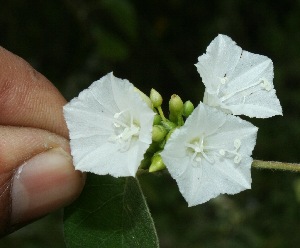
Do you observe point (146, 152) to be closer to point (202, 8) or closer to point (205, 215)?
point (205, 215)

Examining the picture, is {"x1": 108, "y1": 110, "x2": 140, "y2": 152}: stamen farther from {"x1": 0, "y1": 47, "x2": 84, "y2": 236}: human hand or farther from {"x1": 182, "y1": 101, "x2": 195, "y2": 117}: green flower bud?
{"x1": 0, "y1": 47, "x2": 84, "y2": 236}: human hand

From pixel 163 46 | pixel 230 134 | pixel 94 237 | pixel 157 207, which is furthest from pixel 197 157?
pixel 163 46

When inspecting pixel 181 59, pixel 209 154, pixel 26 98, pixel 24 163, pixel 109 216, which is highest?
pixel 26 98

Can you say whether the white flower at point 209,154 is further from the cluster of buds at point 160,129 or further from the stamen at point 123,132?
the stamen at point 123,132

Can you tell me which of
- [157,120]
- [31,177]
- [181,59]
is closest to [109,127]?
[157,120]

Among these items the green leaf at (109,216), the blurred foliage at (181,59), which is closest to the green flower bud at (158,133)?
the green leaf at (109,216)

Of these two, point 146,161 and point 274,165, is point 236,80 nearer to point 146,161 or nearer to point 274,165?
point 274,165
